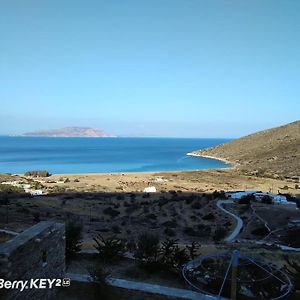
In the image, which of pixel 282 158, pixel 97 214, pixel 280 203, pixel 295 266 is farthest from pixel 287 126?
pixel 295 266

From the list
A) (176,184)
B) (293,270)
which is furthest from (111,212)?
(176,184)

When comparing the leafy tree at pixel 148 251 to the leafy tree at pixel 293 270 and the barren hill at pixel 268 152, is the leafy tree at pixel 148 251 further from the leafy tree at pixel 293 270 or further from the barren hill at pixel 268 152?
the barren hill at pixel 268 152

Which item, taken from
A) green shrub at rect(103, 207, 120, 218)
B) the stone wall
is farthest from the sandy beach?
the stone wall

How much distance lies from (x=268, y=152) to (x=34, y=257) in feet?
305

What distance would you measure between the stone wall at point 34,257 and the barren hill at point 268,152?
58.9 meters

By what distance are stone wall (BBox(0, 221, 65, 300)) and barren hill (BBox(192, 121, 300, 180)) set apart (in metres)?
58.9

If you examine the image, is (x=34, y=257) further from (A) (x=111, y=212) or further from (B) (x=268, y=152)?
(B) (x=268, y=152)

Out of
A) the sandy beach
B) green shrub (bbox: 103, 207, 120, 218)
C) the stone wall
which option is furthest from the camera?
the sandy beach

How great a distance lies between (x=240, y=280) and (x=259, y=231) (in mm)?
10415

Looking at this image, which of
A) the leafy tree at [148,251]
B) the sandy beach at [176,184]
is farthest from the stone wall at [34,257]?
the sandy beach at [176,184]

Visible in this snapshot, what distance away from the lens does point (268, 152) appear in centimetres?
9544

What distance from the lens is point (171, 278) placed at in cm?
1118

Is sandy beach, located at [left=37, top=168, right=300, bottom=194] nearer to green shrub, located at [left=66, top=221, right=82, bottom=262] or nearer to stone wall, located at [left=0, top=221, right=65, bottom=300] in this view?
green shrub, located at [left=66, top=221, right=82, bottom=262]

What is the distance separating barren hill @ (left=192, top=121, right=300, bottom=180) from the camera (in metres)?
74.2
